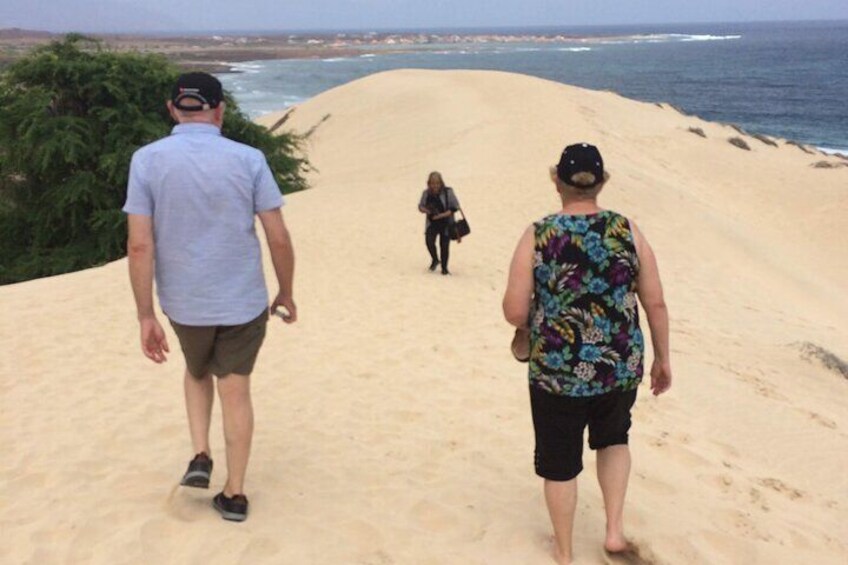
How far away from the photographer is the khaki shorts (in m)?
3.45

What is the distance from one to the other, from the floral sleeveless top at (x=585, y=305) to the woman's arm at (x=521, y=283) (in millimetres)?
32

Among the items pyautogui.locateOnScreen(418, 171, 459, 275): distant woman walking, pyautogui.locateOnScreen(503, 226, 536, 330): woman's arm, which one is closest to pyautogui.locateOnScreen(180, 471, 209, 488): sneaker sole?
pyautogui.locateOnScreen(503, 226, 536, 330): woman's arm

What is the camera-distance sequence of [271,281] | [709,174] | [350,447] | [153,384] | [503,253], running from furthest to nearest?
[709,174] → [503,253] → [271,281] → [153,384] → [350,447]

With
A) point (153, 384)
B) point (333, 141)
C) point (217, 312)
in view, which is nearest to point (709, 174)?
point (333, 141)

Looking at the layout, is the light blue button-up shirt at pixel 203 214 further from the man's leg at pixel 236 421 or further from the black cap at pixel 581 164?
the black cap at pixel 581 164

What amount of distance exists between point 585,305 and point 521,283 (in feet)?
0.85

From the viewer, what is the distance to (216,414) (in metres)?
5.32

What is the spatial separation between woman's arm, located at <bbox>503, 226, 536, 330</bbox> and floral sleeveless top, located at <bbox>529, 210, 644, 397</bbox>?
3 cm

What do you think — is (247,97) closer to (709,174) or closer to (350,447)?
(709,174)

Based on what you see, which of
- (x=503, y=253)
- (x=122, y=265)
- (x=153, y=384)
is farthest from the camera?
(x=503, y=253)

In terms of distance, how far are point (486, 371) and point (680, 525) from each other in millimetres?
2834

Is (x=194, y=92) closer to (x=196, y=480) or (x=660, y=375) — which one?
(x=196, y=480)

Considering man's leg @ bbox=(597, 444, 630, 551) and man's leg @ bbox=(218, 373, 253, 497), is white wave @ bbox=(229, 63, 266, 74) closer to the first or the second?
man's leg @ bbox=(218, 373, 253, 497)

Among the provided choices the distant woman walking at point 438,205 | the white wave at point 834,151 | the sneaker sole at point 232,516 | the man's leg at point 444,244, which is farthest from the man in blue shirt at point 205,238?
the white wave at point 834,151
